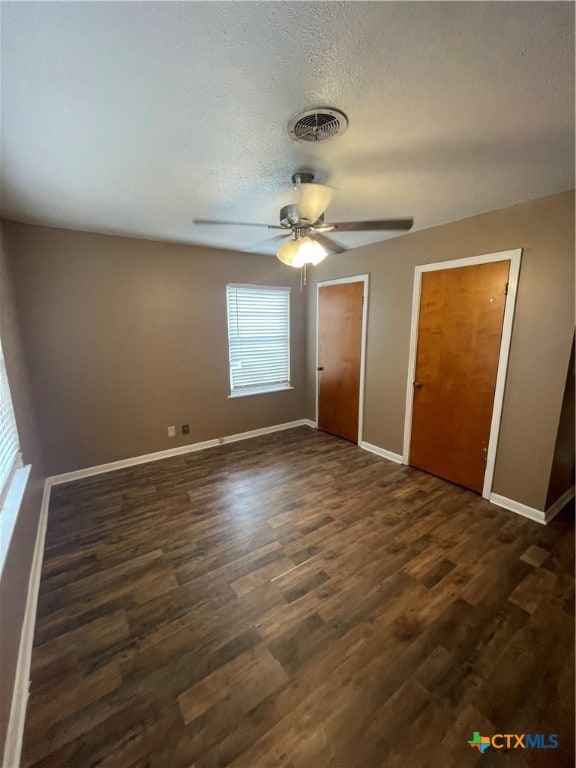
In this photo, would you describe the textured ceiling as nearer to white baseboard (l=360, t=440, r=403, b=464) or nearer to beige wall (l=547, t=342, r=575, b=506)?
beige wall (l=547, t=342, r=575, b=506)

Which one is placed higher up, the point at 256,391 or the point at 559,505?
the point at 256,391

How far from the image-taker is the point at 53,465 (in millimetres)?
2854

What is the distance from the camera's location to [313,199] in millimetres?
1672

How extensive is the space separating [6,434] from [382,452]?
329 centimetres

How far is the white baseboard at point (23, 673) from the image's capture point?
1.04 meters

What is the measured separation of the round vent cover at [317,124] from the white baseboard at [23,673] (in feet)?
8.64

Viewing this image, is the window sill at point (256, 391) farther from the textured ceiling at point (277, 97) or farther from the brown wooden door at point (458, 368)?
the textured ceiling at point (277, 97)

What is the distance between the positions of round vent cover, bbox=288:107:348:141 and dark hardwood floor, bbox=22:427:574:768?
7.87 ft

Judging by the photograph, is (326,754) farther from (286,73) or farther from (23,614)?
(286,73)

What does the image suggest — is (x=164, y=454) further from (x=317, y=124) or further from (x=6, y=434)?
(x=317, y=124)

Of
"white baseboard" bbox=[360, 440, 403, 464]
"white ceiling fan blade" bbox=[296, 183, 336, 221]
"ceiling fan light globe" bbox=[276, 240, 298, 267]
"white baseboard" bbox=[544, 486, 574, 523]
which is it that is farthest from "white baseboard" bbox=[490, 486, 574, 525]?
"white ceiling fan blade" bbox=[296, 183, 336, 221]

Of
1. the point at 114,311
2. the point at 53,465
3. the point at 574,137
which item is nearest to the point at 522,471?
the point at 574,137

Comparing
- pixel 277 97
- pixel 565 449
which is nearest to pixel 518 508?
pixel 565 449

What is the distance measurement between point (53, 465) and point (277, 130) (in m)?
3.33
